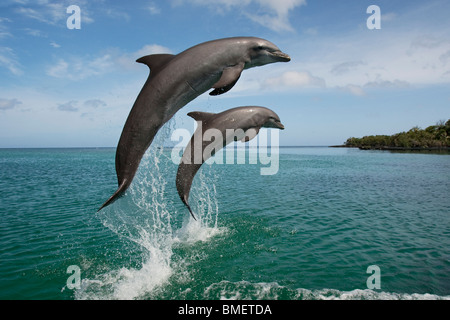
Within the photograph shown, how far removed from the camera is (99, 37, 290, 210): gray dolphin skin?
501 cm

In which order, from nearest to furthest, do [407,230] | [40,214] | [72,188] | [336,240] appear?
1. [336,240]
2. [407,230]
3. [40,214]
4. [72,188]

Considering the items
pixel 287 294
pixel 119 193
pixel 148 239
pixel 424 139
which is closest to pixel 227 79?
pixel 119 193

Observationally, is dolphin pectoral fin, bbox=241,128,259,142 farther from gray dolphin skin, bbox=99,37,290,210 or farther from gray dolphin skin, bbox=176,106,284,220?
gray dolphin skin, bbox=99,37,290,210

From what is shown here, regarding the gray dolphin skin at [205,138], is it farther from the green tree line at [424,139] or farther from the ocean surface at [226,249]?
the green tree line at [424,139]

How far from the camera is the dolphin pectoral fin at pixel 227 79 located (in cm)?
468

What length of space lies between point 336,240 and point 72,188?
19270 millimetres

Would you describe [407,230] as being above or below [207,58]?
below

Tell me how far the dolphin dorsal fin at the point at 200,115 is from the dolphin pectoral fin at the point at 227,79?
1649mm

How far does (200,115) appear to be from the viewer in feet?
21.4

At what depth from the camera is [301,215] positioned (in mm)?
14703

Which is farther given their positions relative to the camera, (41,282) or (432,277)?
(432,277)
